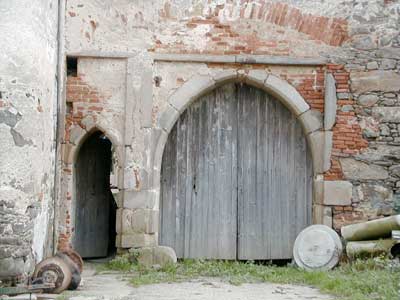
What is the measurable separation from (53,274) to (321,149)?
13.0ft

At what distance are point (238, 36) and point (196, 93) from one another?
3.06 feet

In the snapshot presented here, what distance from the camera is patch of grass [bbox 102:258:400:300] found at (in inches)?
265

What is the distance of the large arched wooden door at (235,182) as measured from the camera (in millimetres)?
9273

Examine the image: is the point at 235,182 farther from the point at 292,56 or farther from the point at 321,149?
the point at 292,56

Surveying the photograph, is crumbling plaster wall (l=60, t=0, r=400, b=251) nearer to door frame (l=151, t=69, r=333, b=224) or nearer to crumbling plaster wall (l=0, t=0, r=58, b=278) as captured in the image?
door frame (l=151, t=69, r=333, b=224)

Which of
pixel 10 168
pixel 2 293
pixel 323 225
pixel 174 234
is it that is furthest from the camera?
pixel 174 234

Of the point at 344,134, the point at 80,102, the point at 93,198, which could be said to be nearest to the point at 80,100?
the point at 80,102

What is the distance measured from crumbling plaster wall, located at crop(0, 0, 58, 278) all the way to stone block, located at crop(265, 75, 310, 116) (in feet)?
9.97

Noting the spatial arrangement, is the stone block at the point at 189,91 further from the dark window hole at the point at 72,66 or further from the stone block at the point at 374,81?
the stone block at the point at 374,81

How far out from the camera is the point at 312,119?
902 centimetres

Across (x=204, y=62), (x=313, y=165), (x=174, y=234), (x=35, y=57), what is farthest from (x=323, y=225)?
(x=35, y=57)

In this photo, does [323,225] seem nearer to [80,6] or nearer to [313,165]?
[313,165]

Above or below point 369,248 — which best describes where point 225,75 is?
above

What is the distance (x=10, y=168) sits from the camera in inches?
269
